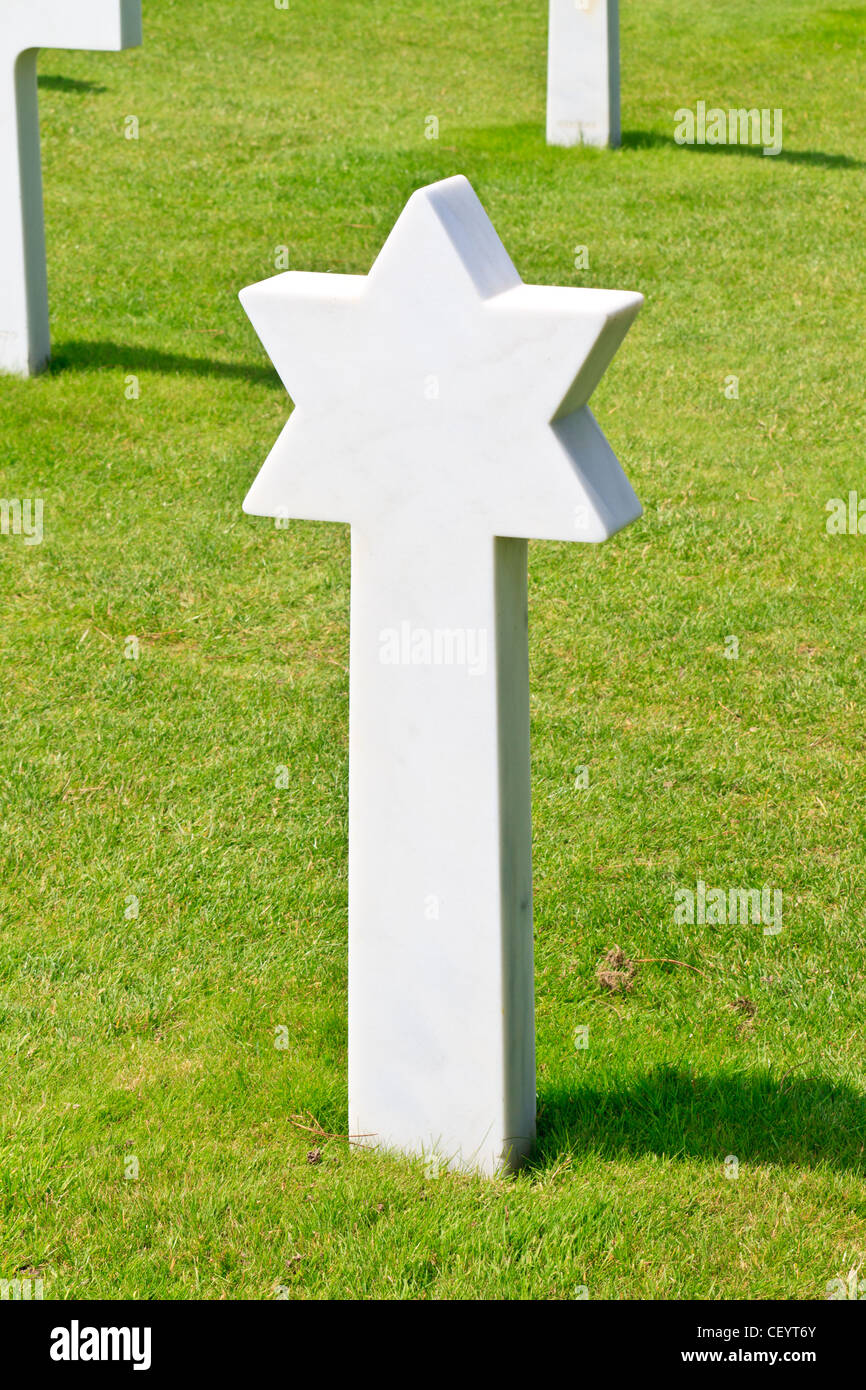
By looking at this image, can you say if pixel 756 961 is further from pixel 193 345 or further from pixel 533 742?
pixel 193 345

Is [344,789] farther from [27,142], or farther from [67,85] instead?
[67,85]

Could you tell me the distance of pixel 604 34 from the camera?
511 inches

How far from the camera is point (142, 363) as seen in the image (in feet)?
29.6

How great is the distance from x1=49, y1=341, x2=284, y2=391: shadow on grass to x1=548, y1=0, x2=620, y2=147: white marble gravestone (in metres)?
A: 5.49

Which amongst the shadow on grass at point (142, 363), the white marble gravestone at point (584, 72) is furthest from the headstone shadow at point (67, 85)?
the shadow on grass at point (142, 363)

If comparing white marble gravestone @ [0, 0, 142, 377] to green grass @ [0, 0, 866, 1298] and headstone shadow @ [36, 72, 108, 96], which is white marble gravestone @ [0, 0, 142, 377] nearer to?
green grass @ [0, 0, 866, 1298]

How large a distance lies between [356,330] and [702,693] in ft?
10.3

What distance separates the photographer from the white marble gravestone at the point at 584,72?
42.7 feet

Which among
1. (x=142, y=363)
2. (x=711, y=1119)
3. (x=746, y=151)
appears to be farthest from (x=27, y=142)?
(x=746, y=151)

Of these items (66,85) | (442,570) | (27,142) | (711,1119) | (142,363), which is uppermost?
(66,85)

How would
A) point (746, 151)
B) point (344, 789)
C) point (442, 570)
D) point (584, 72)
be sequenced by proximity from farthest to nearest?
point (746, 151)
point (584, 72)
point (344, 789)
point (442, 570)

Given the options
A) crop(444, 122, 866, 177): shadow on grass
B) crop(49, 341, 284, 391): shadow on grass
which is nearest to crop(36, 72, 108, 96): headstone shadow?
crop(444, 122, 866, 177): shadow on grass

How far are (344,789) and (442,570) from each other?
2263mm

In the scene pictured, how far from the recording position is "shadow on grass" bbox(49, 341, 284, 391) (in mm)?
8906
